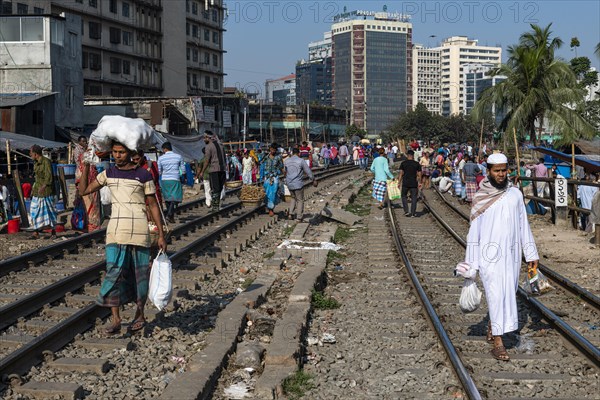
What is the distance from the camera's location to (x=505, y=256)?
656cm

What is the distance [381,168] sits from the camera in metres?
20.2

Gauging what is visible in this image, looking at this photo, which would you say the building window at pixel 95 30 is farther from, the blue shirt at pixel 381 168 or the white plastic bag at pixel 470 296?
the white plastic bag at pixel 470 296

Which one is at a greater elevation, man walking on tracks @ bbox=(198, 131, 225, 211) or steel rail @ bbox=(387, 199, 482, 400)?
man walking on tracks @ bbox=(198, 131, 225, 211)

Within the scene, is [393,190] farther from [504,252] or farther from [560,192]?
[504,252]

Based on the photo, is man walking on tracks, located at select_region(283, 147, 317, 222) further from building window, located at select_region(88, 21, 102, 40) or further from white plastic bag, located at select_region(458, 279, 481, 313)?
building window, located at select_region(88, 21, 102, 40)

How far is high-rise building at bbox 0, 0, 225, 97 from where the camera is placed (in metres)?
59.9

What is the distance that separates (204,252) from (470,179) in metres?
11.2

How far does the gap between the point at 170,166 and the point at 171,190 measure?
0.59 metres

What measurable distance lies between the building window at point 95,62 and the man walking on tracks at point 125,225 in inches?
2223

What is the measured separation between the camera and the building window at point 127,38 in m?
65.6

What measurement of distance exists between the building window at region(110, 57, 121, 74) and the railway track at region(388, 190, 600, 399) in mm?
56141

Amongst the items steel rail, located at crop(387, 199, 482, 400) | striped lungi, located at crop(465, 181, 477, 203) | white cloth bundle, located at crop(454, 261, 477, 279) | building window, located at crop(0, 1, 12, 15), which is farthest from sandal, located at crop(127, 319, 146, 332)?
building window, located at crop(0, 1, 12, 15)

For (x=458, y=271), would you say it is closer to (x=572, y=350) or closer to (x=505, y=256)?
(x=505, y=256)

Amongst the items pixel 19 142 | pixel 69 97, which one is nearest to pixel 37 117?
pixel 69 97
